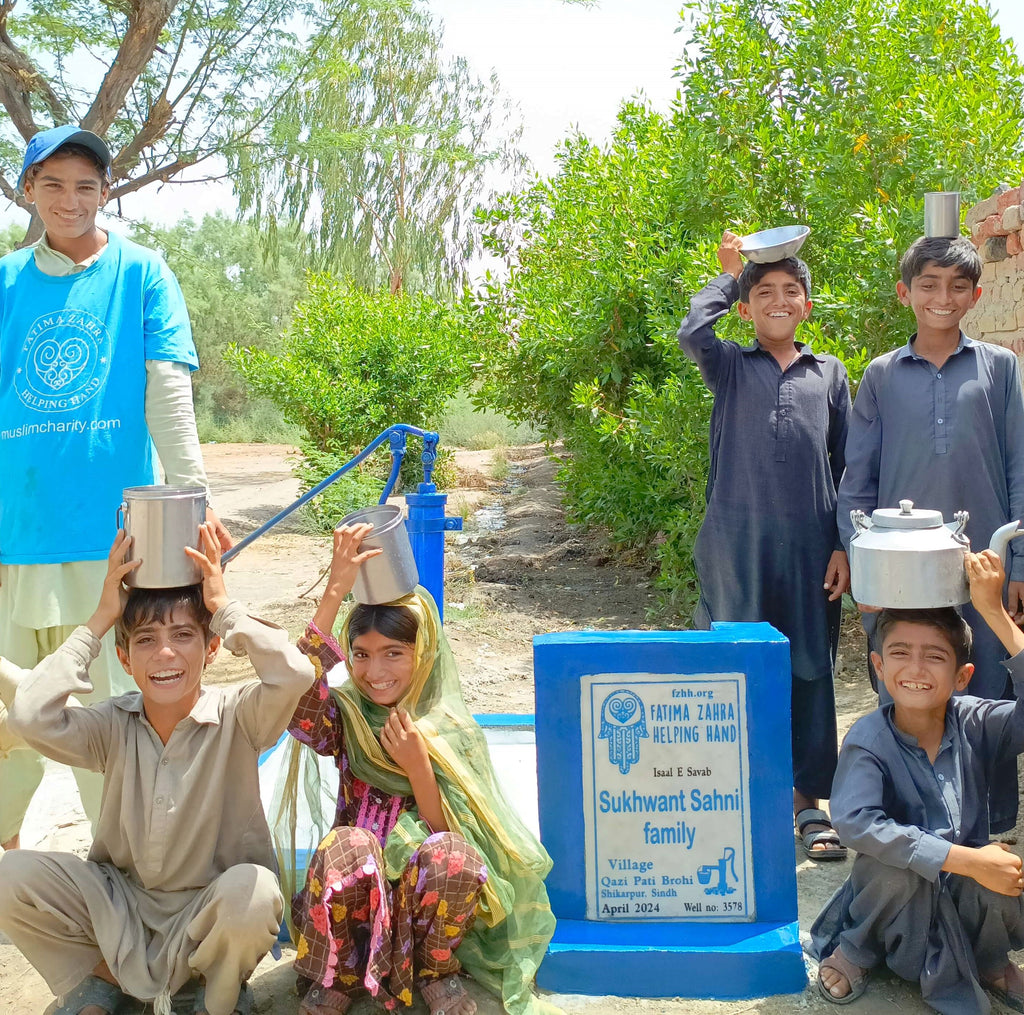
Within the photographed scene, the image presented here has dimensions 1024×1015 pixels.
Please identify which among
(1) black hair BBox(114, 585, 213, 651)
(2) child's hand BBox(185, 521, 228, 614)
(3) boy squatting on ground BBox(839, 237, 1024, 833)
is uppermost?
(3) boy squatting on ground BBox(839, 237, 1024, 833)

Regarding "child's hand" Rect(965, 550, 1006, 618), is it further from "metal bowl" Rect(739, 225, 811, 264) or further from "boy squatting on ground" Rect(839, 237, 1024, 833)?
"metal bowl" Rect(739, 225, 811, 264)

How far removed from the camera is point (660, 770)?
291cm

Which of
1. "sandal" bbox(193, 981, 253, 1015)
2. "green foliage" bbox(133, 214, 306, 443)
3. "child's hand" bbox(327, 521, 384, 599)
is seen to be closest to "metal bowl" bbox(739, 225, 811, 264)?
"child's hand" bbox(327, 521, 384, 599)

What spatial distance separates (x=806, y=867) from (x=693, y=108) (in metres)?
5.27

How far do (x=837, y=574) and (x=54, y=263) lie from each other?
2517 millimetres

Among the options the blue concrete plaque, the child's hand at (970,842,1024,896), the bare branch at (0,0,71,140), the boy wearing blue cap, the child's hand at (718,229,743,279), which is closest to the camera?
the child's hand at (970,842,1024,896)

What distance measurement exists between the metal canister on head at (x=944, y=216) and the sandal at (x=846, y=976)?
6.70ft

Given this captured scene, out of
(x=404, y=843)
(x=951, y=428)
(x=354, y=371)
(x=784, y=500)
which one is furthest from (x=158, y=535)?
(x=354, y=371)

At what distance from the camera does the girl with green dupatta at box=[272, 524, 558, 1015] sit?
8.42ft

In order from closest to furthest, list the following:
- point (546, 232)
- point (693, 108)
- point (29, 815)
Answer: point (29, 815), point (693, 108), point (546, 232)

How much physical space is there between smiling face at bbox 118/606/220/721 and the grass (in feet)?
61.6

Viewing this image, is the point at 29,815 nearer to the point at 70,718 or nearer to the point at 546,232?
the point at 70,718

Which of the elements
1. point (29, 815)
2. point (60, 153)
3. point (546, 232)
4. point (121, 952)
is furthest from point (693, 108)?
point (121, 952)

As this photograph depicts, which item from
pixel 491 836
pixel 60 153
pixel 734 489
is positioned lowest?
pixel 491 836
